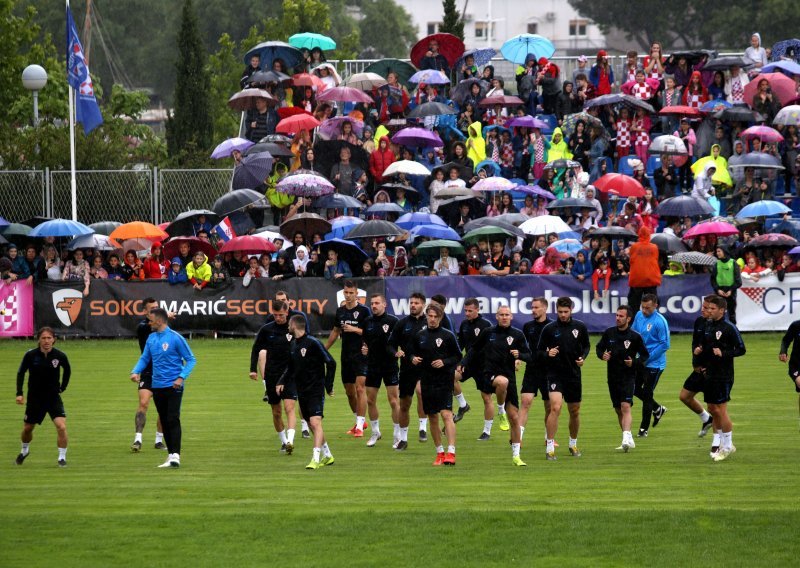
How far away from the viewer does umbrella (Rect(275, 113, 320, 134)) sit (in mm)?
35000

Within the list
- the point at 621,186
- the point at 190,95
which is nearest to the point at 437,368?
the point at 621,186

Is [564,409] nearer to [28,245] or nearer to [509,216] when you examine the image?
[509,216]

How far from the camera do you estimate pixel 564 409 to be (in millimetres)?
22453

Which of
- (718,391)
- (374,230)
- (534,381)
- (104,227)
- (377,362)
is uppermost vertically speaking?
(104,227)

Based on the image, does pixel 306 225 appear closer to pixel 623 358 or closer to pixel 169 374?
pixel 623 358

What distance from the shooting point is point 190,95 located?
57.6 m

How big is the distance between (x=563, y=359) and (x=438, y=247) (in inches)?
544

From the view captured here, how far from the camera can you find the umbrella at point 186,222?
32.1 metres

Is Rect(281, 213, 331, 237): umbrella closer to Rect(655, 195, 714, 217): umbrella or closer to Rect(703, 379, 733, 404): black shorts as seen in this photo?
Rect(655, 195, 714, 217): umbrella

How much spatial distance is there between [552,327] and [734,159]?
56.4ft

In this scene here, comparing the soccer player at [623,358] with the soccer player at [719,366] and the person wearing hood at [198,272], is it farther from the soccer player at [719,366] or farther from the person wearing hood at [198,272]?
the person wearing hood at [198,272]

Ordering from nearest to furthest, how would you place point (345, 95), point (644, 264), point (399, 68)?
1. point (644, 264)
2. point (345, 95)
3. point (399, 68)

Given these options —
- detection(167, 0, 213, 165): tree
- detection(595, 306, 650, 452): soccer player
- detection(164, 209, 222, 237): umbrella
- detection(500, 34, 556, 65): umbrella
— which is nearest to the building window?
detection(167, 0, 213, 165): tree

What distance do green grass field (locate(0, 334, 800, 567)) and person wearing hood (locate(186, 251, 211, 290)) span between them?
29.8 feet
